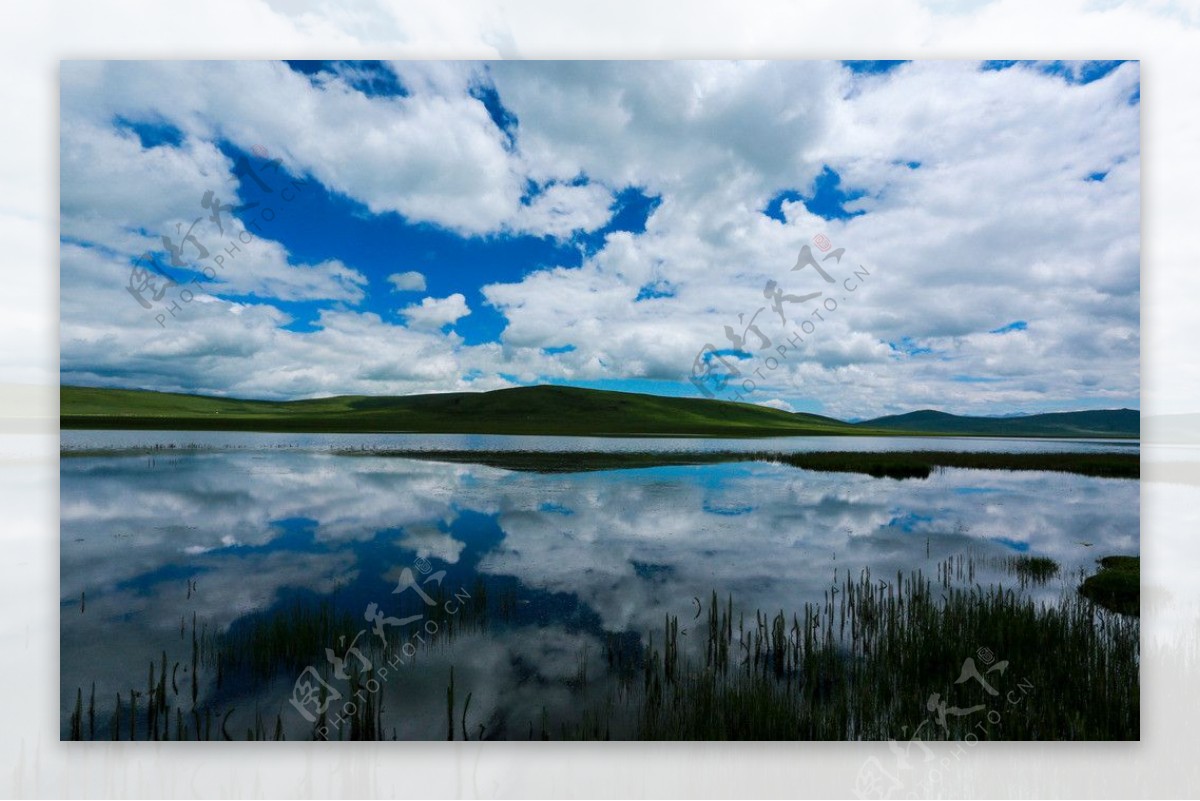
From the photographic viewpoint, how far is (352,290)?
746 cm

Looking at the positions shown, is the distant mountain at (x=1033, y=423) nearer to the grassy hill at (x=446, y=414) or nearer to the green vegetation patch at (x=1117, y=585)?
the green vegetation patch at (x=1117, y=585)

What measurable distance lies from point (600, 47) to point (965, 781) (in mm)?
9569

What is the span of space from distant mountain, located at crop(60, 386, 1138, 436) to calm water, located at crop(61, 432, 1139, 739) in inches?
22.5

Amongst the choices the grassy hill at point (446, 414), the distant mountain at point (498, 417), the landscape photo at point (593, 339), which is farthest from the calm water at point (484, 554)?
the grassy hill at point (446, 414)

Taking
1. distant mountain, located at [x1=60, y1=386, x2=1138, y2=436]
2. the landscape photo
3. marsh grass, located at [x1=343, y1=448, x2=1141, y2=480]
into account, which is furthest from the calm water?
marsh grass, located at [x1=343, y1=448, x2=1141, y2=480]

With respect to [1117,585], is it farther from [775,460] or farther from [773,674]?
[775,460]

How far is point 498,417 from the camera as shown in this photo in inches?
966

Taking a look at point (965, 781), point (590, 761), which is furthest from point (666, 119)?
point (965, 781)

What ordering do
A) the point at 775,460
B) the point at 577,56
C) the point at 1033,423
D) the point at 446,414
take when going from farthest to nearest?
the point at 446,414, the point at 775,460, the point at 1033,423, the point at 577,56

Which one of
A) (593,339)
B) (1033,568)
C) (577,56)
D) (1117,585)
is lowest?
(1033,568)

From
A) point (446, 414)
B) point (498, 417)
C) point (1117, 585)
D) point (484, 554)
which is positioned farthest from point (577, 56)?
point (446, 414)

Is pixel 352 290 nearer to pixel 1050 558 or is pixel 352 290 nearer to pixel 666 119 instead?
pixel 666 119

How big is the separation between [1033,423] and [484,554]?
1070cm

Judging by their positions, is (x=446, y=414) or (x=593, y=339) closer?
(x=593, y=339)
